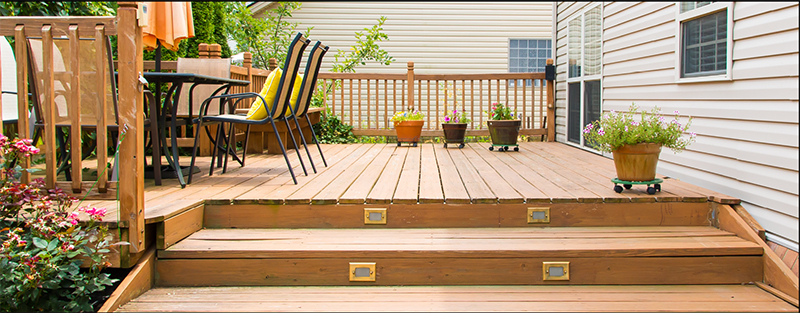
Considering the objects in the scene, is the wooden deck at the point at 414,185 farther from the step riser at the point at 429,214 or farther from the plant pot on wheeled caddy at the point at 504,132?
the plant pot on wheeled caddy at the point at 504,132

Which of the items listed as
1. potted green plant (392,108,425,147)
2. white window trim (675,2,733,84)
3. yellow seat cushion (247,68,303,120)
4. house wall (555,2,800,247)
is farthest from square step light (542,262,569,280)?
potted green plant (392,108,425,147)

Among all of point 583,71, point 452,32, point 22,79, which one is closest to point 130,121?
point 22,79

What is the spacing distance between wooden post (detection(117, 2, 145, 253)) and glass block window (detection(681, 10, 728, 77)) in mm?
2905

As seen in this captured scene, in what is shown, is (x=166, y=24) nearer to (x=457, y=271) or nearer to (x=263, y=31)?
(x=457, y=271)

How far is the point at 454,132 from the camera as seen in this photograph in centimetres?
598

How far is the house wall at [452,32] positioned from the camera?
9.98 metres

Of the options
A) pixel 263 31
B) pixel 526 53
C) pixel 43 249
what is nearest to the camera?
pixel 43 249

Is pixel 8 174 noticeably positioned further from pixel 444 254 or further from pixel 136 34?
pixel 444 254

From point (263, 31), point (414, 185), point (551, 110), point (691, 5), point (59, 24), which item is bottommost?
point (414, 185)

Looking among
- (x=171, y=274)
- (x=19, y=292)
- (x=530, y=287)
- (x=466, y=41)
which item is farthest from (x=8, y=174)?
(x=466, y=41)

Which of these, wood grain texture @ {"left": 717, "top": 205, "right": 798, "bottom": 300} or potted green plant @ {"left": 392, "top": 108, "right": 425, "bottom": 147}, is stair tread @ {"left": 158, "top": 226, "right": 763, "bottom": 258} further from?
potted green plant @ {"left": 392, "top": 108, "right": 425, "bottom": 147}

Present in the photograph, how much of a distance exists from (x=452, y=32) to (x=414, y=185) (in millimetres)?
7514

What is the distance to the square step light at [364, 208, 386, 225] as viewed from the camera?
2.62m

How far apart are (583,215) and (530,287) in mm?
553
